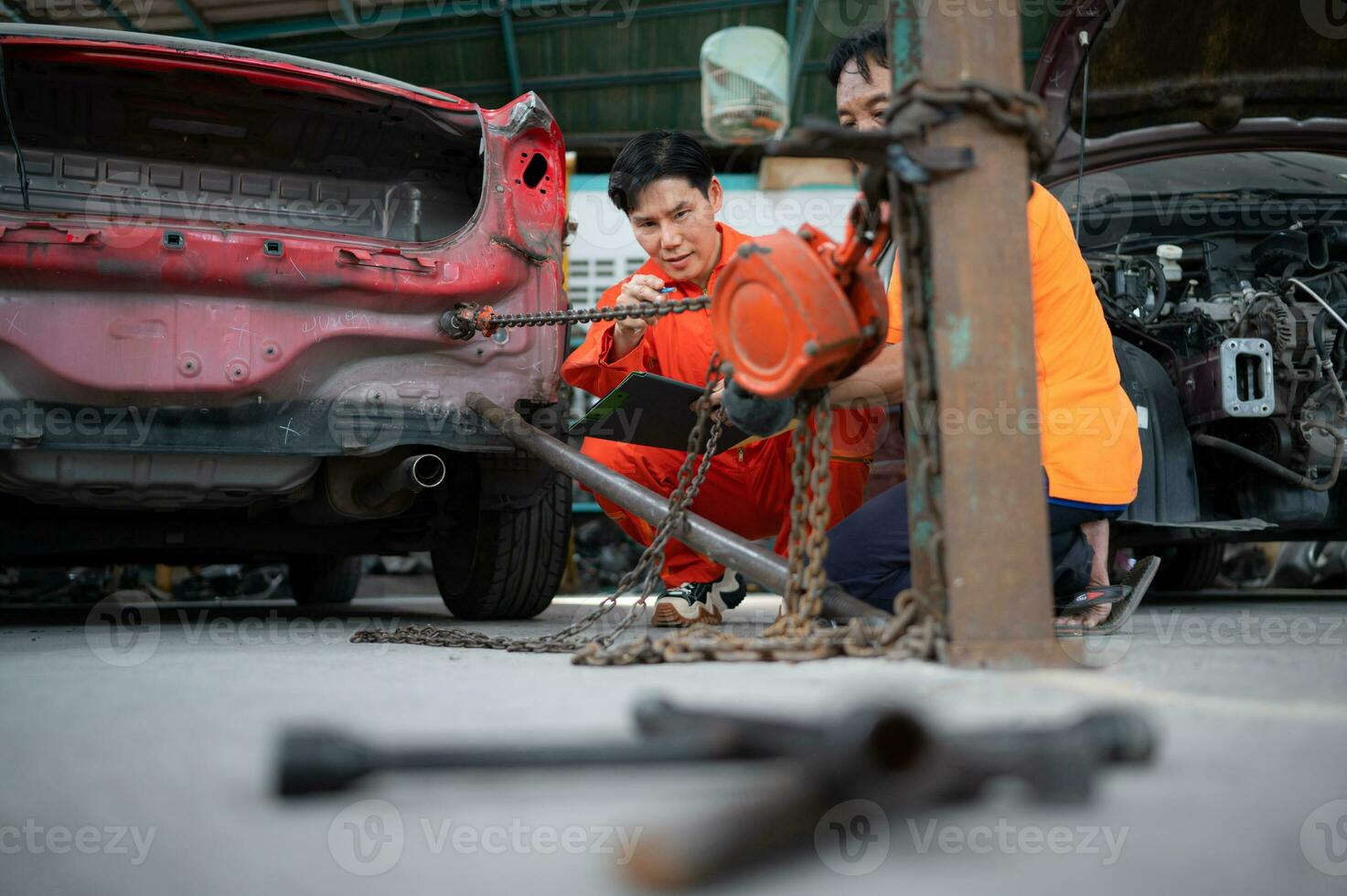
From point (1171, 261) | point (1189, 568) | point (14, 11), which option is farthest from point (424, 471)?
point (14, 11)

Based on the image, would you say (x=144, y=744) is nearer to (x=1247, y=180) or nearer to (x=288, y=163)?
(x=288, y=163)

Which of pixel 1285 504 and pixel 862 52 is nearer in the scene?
pixel 862 52

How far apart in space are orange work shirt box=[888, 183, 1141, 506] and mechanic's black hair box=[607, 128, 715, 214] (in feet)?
3.51

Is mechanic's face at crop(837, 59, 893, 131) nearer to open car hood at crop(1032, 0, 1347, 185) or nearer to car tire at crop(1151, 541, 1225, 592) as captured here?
open car hood at crop(1032, 0, 1347, 185)

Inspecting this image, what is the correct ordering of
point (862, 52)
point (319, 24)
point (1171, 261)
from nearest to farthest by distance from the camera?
1. point (862, 52)
2. point (1171, 261)
3. point (319, 24)

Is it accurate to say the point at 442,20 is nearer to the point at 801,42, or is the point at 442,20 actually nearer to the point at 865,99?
the point at 801,42

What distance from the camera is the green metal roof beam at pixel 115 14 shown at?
8.21 m

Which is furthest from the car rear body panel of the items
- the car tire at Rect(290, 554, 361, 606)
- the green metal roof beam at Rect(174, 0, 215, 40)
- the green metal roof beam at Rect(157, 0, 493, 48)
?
the green metal roof beam at Rect(157, 0, 493, 48)

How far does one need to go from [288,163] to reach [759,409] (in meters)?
1.81

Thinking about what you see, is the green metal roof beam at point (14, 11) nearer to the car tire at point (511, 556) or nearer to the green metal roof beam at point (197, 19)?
the green metal roof beam at point (197, 19)

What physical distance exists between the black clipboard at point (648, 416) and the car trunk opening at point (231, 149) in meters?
0.84

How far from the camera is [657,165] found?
9.78ft

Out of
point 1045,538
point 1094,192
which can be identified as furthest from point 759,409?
point 1094,192

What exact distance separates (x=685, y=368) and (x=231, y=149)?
1359 mm
